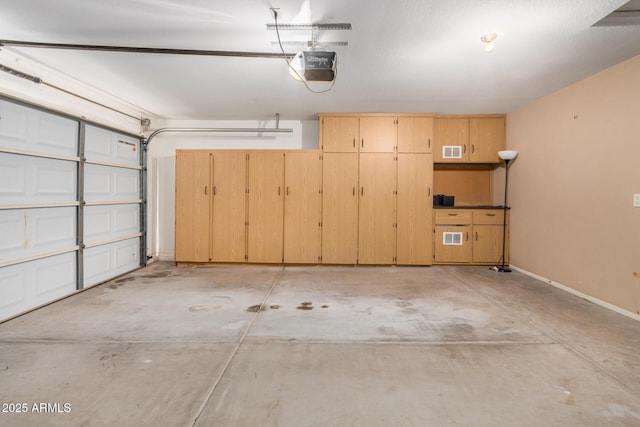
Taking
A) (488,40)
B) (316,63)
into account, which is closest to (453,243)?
(488,40)

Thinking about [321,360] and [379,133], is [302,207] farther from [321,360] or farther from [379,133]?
[321,360]

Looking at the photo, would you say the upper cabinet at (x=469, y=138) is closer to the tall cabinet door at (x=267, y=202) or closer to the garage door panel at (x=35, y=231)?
the tall cabinet door at (x=267, y=202)

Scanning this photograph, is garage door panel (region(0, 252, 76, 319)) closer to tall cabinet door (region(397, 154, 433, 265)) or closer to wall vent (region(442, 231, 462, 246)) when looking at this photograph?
tall cabinet door (region(397, 154, 433, 265))

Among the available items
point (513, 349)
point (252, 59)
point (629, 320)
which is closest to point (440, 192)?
point (629, 320)

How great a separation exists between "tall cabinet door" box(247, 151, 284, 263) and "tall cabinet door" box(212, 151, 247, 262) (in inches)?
5.8

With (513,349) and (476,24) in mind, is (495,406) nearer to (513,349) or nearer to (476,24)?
(513,349)

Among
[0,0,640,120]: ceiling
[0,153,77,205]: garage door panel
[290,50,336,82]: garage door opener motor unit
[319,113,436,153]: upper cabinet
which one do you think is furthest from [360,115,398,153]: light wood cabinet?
[0,153,77,205]: garage door panel

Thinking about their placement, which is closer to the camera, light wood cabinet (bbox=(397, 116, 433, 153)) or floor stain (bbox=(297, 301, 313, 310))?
floor stain (bbox=(297, 301, 313, 310))

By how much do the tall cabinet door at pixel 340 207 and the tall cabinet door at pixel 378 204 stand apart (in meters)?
0.13

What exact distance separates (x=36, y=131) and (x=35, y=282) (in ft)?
5.08

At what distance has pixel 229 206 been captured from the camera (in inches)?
190

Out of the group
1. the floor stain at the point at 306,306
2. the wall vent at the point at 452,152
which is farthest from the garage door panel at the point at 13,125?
the wall vent at the point at 452,152

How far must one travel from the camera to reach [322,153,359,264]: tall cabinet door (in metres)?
4.79

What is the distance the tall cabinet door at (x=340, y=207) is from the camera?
4785 mm
